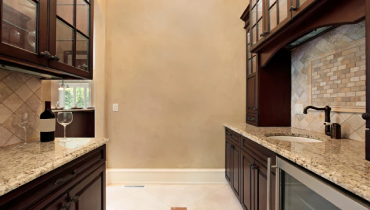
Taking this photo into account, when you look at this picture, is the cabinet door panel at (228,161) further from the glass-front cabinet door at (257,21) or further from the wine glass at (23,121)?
the wine glass at (23,121)

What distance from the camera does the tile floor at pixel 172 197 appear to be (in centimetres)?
193

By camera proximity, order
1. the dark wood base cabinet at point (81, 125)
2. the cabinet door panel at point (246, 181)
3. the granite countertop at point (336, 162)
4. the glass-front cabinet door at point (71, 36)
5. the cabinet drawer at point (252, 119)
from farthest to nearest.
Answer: the dark wood base cabinet at point (81, 125) < the cabinet drawer at point (252, 119) < the cabinet door panel at point (246, 181) < the glass-front cabinet door at point (71, 36) < the granite countertop at point (336, 162)

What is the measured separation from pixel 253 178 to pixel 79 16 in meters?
2.05

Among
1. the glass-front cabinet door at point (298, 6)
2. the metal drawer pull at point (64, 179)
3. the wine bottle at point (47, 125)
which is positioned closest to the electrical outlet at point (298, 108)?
the glass-front cabinet door at point (298, 6)

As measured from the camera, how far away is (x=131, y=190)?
2281 mm

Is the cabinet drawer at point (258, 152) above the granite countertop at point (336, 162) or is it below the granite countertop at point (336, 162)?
below

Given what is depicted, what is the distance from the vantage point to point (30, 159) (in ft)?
2.85

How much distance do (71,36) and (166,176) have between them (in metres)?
2.11

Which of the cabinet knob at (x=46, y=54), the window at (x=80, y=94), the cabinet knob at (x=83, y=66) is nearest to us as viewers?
the cabinet knob at (x=46, y=54)

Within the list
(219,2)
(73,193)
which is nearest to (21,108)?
(73,193)

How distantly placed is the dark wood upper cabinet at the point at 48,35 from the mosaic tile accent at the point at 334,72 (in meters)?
2.12

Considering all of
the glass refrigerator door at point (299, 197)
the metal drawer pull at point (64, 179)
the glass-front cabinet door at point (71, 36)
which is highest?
the glass-front cabinet door at point (71, 36)

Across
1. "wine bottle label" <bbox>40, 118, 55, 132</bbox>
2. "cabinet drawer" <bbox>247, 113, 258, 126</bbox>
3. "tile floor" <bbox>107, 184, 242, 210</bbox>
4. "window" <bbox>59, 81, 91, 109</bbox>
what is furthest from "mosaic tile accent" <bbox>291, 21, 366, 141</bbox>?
"window" <bbox>59, 81, 91, 109</bbox>

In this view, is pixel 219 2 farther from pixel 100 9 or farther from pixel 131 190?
pixel 131 190
